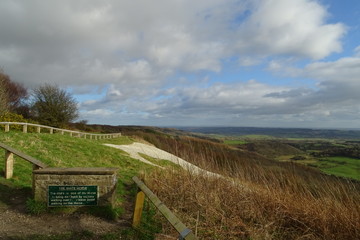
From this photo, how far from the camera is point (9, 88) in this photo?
1435 inches

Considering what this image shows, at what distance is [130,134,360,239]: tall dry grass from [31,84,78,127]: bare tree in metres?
28.0

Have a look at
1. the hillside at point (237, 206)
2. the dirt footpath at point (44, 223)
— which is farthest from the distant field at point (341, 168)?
the dirt footpath at point (44, 223)

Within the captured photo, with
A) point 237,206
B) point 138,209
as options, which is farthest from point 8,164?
point 237,206

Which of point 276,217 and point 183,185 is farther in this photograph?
point 183,185

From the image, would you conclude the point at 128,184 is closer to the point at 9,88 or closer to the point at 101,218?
the point at 101,218

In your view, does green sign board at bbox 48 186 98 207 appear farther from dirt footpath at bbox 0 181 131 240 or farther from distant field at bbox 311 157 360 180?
distant field at bbox 311 157 360 180

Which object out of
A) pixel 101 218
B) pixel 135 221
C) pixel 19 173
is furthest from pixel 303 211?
pixel 19 173

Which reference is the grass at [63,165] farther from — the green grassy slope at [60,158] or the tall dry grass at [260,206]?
the tall dry grass at [260,206]

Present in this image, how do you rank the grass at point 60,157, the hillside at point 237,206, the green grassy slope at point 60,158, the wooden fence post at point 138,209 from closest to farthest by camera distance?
the hillside at point 237,206 → the wooden fence post at point 138,209 → the green grassy slope at point 60,158 → the grass at point 60,157

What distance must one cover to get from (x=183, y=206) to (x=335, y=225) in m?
3.27

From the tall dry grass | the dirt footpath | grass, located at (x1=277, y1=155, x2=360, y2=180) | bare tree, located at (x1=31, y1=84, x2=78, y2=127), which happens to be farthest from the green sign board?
bare tree, located at (x1=31, y1=84, x2=78, y2=127)

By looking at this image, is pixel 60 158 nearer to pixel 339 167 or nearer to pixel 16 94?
pixel 339 167

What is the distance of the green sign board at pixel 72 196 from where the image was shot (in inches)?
217

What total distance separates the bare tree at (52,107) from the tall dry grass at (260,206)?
1103 inches
